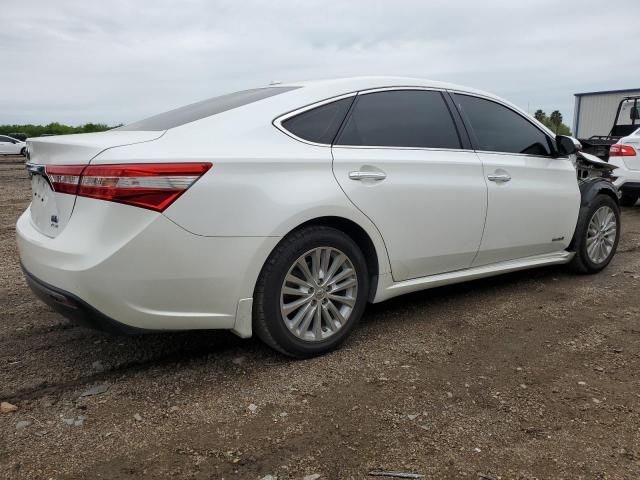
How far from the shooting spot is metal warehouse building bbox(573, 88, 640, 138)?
20.3 m

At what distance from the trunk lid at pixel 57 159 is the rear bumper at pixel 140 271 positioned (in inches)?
3.5

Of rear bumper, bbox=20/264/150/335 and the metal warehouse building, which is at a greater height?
the metal warehouse building

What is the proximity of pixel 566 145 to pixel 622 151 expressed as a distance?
4878 mm

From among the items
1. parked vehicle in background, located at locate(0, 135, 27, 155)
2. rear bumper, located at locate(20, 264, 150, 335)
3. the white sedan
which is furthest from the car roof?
parked vehicle in background, located at locate(0, 135, 27, 155)

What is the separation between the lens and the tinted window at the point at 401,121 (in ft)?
11.3

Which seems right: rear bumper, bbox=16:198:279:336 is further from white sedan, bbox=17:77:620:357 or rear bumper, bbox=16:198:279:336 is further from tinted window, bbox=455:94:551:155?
tinted window, bbox=455:94:551:155

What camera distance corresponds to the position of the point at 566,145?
15.1 feet

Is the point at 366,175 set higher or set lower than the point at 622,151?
higher

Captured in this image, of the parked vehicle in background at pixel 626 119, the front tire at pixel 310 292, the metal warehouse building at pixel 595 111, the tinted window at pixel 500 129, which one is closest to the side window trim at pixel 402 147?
the tinted window at pixel 500 129

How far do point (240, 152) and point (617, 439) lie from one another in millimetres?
2146

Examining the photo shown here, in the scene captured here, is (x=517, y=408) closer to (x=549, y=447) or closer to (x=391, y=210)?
(x=549, y=447)

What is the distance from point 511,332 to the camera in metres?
3.71

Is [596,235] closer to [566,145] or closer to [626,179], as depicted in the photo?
[566,145]

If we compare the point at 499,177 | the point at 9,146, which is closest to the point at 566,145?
the point at 499,177
